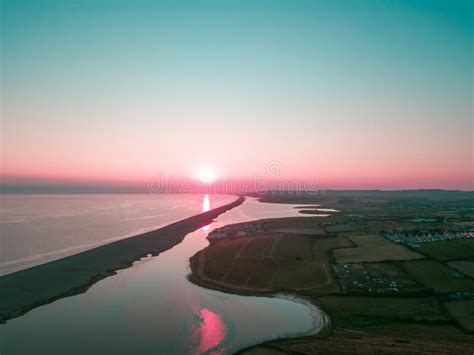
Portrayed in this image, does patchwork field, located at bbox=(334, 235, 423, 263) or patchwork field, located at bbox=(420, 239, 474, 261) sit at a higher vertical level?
patchwork field, located at bbox=(420, 239, 474, 261)

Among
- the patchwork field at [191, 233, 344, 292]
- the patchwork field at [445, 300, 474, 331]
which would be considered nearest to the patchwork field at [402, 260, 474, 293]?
the patchwork field at [445, 300, 474, 331]

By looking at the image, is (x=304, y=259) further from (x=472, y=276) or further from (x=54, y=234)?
(x=54, y=234)

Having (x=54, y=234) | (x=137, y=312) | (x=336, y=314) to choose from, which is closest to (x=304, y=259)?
(x=336, y=314)

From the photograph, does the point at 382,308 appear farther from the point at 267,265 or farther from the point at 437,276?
the point at 267,265

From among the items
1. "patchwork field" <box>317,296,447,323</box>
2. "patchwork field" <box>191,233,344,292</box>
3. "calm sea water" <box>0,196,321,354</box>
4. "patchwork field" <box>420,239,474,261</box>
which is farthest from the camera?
"patchwork field" <box>420,239,474,261</box>

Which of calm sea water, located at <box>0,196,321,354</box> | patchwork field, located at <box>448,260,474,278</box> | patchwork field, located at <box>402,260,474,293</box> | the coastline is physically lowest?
calm sea water, located at <box>0,196,321,354</box>

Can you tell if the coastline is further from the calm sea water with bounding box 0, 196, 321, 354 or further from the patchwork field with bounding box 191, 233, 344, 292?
the patchwork field with bounding box 191, 233, 344, 292
